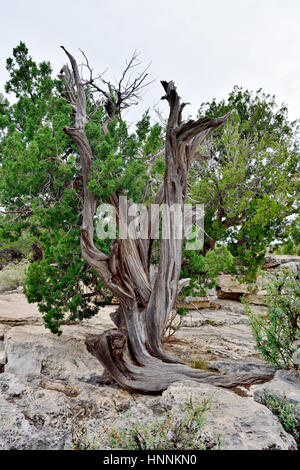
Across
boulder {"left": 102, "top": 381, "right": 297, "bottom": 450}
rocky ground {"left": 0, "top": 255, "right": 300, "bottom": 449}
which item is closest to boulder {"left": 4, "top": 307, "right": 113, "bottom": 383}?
rocky ground {"left": 0, "top": 255, "right": 300, "bottom": 449}

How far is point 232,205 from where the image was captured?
31.0ft

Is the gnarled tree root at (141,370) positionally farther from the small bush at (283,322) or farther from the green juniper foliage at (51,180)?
the green juniper foliage at (51,180)

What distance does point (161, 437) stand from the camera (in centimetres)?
230

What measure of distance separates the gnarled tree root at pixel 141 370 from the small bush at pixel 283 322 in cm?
39

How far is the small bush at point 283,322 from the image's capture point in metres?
3.96

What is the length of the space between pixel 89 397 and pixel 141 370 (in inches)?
34.4

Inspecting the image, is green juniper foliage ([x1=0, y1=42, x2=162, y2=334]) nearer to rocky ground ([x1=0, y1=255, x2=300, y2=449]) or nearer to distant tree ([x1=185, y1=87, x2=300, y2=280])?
rocky ground ([x1=0, y1=255, x2=300, y2=449])

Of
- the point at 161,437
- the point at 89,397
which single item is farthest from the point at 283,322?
the point at 89,397

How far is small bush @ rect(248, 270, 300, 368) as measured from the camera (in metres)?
3.96

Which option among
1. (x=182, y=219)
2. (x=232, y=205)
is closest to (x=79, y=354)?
(x=182, y=219)

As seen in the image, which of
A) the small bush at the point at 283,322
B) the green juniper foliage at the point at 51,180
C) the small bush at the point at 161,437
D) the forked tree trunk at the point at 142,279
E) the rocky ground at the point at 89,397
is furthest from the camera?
the green juniper foliage at the point at 51,180

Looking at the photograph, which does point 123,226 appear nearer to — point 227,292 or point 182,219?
point 182,219

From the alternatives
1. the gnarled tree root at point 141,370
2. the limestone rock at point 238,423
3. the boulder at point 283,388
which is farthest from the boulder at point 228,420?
the gnarled tree root at point 141,370
